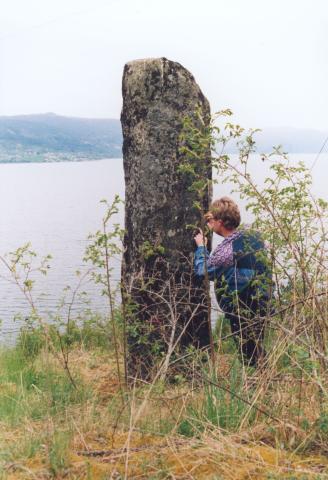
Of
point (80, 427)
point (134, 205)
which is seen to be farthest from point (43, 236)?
point (80, 427)

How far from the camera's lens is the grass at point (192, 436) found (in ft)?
10.7

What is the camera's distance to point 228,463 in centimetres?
326

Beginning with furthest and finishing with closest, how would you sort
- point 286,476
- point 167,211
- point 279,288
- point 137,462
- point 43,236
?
point 43,236
point 167,211
point 279,288
point 137,462
point 286,476

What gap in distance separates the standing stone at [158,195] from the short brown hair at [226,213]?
216mm

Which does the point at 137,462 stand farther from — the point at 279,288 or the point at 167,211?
the point at 167,211

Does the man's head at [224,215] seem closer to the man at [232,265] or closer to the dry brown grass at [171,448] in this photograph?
the man at [232,265]

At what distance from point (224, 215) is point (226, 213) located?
25 millimetres

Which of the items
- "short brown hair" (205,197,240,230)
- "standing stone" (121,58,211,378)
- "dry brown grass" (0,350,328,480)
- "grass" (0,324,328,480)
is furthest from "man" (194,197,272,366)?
"dry brown grass" (0,350,328,480)

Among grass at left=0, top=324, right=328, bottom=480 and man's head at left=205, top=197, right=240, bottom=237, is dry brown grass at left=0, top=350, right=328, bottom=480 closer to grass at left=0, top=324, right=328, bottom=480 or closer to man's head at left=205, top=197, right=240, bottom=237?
grass at left=0, top=324, right=328, bottom=480

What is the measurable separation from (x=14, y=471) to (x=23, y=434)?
1.99 ft

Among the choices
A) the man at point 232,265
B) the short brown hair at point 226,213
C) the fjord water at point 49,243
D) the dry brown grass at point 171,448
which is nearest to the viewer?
the dry brown grass at point 171,448

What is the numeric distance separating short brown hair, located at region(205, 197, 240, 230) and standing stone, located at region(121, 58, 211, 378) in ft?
0.71

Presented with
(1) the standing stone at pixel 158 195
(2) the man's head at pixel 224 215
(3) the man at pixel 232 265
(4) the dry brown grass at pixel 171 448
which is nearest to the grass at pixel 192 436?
(4) the dry brown grass at pixel 171 448

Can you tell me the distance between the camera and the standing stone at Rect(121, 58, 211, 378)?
5.68m
